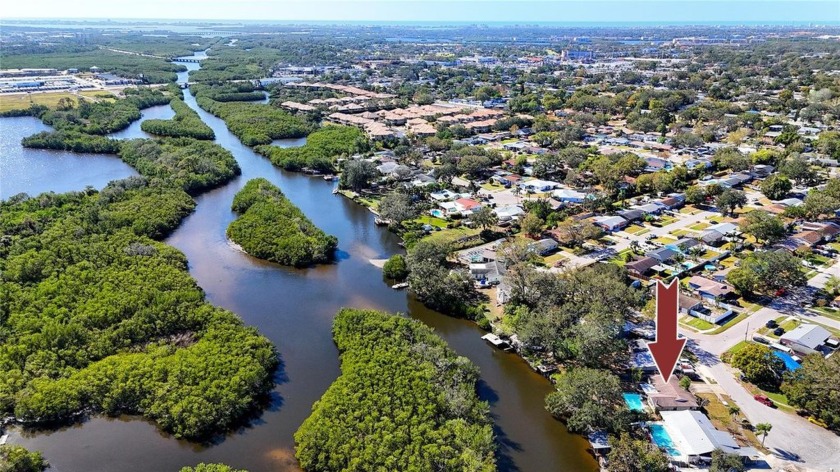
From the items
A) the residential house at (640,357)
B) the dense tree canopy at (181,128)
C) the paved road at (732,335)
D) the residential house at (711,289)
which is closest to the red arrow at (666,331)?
the residential house at (640,357)

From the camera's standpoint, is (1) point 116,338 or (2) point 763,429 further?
(1) point 116,338

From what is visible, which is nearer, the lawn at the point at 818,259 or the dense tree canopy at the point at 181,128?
the lawn at the point at 818,259

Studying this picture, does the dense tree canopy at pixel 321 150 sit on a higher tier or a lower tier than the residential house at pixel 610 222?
higher

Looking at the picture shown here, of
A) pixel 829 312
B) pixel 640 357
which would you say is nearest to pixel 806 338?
pixel 829 312

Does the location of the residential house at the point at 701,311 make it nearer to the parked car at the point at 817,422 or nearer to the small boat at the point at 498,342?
the parked car at the point at 817,422

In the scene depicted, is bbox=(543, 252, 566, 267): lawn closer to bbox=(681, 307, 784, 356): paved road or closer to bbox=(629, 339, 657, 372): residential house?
bbox=(629, 339, 657, 372): residential house

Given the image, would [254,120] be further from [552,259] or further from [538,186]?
[552,259]

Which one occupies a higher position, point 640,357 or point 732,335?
point 732,335
